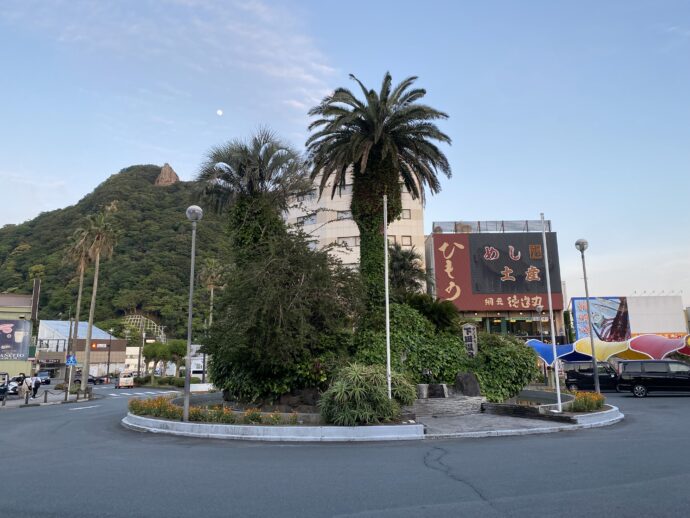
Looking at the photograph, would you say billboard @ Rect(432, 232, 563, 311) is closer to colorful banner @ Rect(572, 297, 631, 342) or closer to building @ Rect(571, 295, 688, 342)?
colorful banner @ Rect(572, 297, 631, 342)

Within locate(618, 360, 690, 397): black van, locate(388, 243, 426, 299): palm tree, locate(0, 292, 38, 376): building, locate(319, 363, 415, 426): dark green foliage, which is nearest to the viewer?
locate(319, 363, 415, 426): dark green foliage

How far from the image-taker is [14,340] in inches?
1999

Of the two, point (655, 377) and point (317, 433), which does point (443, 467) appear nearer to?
point (317, 433)

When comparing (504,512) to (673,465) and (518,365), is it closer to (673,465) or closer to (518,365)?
(673,465)

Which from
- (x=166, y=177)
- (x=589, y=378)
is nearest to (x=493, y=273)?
(x=589, y=378)

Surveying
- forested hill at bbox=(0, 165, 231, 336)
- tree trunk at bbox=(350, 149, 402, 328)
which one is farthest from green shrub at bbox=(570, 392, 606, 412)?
forested hill at bbox=(0, 165, 231, 336)

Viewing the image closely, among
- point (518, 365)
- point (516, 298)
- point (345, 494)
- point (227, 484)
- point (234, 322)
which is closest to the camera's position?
point (345, 494)

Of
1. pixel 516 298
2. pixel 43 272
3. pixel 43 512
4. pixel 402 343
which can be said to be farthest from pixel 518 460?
pixel 43 272

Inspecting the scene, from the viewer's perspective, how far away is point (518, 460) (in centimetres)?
988

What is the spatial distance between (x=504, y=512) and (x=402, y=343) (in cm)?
1437

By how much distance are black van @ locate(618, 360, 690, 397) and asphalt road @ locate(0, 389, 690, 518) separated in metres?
15.5

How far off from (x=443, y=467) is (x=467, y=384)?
10.6 metres

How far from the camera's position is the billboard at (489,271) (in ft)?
234

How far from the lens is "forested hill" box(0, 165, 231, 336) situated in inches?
3733
